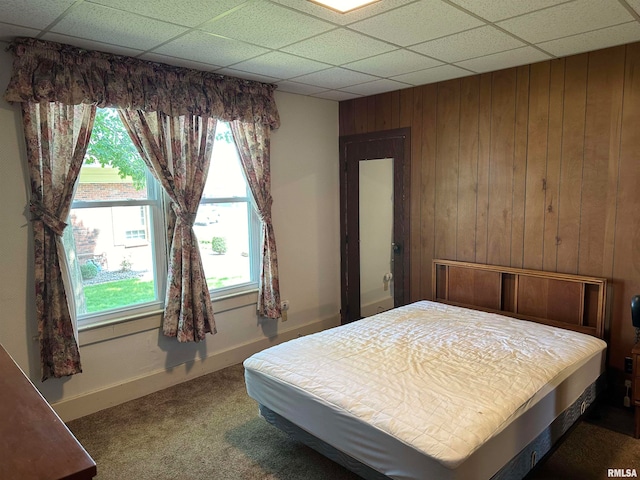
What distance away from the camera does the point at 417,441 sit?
1798mm

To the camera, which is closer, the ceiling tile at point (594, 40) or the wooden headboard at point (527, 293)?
the ceiling tile at point (594, 40)

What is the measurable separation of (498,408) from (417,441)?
1.54ft

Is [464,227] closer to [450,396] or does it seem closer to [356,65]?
[356,65]

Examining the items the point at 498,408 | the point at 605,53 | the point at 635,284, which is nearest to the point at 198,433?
the point at 498,408

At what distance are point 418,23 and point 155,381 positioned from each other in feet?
10.2

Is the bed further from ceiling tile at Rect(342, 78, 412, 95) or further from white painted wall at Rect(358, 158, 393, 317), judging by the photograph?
ceiling tile at Rect(342, 78, 412, 95)

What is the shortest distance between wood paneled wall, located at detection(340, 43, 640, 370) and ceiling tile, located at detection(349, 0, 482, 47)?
3.81ft

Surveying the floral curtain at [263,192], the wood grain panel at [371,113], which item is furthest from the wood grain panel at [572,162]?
the floral curtain at [263,192]

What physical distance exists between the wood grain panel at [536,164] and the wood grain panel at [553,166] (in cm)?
3

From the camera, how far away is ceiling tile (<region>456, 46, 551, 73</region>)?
301 centimetres

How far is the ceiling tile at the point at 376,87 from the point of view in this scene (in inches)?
151

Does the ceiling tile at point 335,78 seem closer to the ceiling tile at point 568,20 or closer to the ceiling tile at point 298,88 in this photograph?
the ceiling tile at point 298,88

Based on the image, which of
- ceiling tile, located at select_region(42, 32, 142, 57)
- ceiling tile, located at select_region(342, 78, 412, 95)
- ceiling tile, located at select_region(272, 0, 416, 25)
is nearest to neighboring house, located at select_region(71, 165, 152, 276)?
ceiling tile, located at select_region(42, 32, 142, 57)

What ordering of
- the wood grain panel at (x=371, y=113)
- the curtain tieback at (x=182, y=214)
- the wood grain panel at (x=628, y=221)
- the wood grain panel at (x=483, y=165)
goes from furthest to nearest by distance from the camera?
the wood grain panel at (x=371, y=113)
the wood grain panel at (x=483, y=165)
the curtain tieback at (x=182, y=214)
the wood grain panel at (x=628, y=221)
